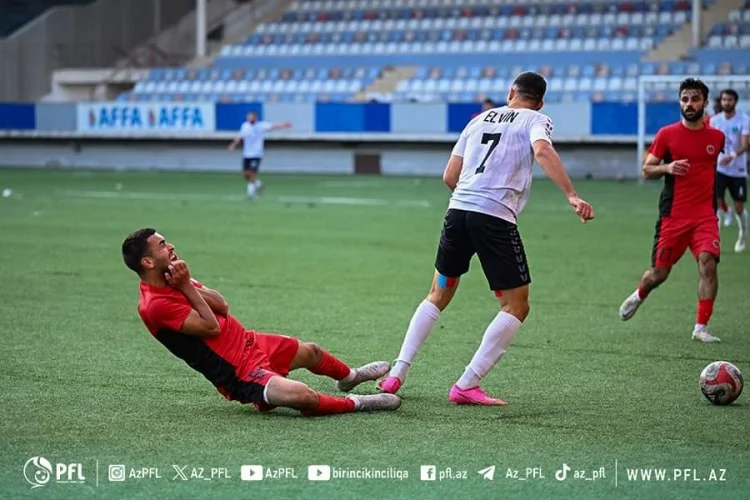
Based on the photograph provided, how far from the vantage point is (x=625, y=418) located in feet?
23.7

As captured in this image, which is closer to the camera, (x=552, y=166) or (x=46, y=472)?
(x=46, y=472)

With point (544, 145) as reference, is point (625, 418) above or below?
below

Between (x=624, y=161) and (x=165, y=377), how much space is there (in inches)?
1089

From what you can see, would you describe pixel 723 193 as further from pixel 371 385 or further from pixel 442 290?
pixel 442 290

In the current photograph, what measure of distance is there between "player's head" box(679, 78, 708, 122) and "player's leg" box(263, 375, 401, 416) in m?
4.22

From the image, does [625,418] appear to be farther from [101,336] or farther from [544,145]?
[101,336]

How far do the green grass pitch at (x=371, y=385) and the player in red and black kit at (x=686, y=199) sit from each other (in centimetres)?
55

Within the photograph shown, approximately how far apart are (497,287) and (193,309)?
176 centimetres

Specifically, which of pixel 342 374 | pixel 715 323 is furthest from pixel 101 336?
pixel 715 323

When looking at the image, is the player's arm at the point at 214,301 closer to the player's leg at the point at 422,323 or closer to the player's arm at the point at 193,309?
the player's arm at the point at 193,309

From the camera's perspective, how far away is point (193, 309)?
709 cm

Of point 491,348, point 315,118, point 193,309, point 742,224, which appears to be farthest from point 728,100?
point 315,118

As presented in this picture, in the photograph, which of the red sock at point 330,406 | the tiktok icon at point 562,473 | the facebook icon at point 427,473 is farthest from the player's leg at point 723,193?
the facebook icon at point 427,473

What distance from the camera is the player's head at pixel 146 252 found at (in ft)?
23.0
